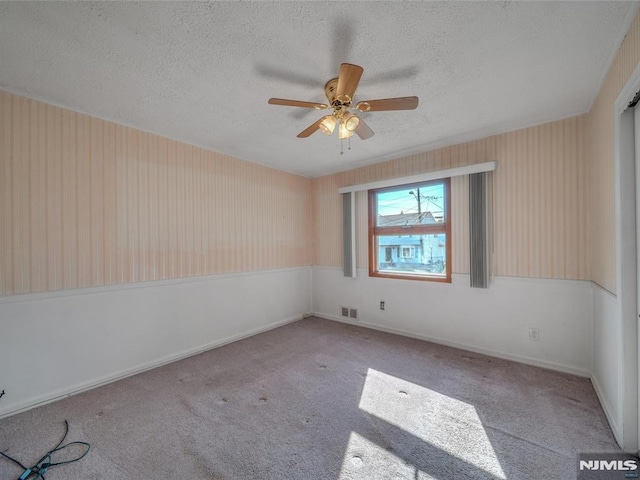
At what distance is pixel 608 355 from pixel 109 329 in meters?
4.27

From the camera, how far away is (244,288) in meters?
3.78

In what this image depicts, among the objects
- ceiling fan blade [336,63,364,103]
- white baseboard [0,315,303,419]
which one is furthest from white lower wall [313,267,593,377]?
ceiling fan blade [336,63,364,103]

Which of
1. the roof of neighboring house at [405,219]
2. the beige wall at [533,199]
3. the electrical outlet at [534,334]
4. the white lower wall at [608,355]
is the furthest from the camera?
the roof of neighboring house at [405,219]

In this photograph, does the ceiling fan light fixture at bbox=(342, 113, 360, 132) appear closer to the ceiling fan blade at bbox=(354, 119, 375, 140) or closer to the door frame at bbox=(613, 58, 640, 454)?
the ceiling fan blade at bbox=(354, 119, 375, 140)

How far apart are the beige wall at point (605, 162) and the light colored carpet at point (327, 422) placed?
112 cm

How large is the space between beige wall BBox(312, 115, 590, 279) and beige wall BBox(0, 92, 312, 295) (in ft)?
9.16

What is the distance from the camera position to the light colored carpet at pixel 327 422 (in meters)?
1.55

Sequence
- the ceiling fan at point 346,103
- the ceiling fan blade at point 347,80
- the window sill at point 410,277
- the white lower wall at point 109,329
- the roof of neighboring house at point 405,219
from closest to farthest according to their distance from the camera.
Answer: the ceiling fan blade at point 347,80
the ceiling fan at point 346,103
the white lower wall at point 109,329
the window sill at point 410,277
the roof of neighboring house at point 405,219

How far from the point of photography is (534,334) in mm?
2777

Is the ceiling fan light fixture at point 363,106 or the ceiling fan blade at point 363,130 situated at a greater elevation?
the ceiling fan blade at point 363,130

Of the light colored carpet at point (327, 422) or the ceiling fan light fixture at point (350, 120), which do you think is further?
the ceiling fan light fixture at point (350, 120)

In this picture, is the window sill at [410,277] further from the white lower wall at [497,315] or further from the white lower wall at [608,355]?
the white lower wall at [608,355]

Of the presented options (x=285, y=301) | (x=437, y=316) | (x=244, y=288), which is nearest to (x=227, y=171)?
(x=244, y=288)

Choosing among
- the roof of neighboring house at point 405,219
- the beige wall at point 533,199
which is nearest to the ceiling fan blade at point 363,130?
the beige wall at point 533,199
